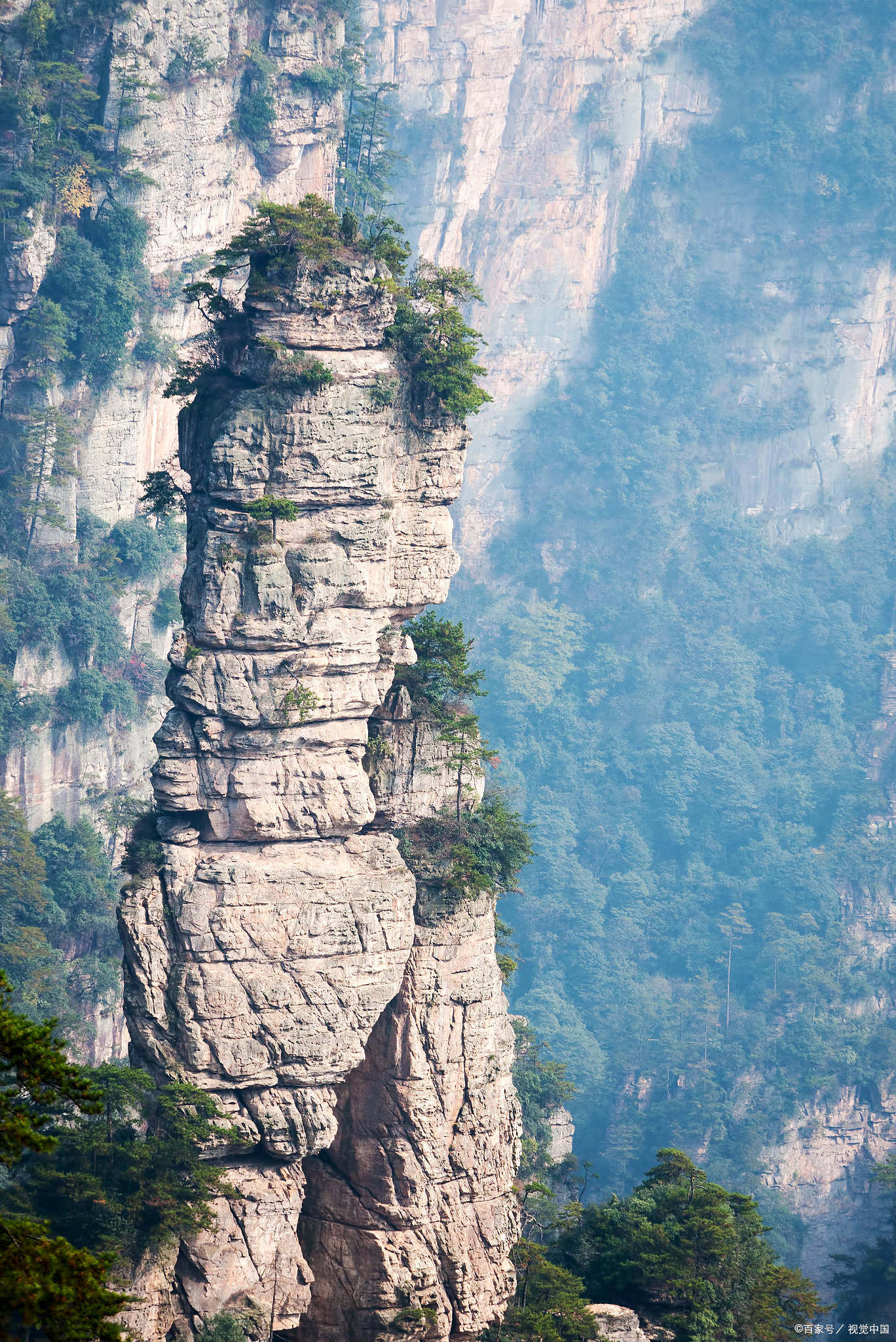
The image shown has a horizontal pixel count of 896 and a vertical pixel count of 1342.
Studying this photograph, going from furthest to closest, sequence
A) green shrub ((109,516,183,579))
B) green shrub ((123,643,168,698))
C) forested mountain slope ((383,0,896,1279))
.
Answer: forested mountain slope ((383,0,896,1279)) < green shrub ((123,643,168,698)) < green shrub ((109,516,183,579))

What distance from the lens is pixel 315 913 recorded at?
92.8 ft

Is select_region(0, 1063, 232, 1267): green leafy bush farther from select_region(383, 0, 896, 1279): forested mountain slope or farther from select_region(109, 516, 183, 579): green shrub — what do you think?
select_region(383, 0, 896, 1279): forested mountain slope

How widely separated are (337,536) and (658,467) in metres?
60.8

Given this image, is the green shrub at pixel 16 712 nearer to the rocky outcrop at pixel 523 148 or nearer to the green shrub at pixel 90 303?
the green shrub at pixel 90 303

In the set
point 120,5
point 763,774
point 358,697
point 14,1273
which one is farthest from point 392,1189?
point 763,774

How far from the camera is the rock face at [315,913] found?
27609mm

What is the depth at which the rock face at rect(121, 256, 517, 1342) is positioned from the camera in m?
27.6

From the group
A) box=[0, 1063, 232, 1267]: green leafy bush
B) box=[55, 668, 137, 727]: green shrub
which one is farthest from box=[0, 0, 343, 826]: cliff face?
box=[0, 1063, 232, 1267]: green leafy bush

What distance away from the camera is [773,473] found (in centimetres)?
8800

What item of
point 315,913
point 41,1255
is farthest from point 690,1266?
point 41,1255

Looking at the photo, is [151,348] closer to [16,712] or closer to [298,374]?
[16,712]

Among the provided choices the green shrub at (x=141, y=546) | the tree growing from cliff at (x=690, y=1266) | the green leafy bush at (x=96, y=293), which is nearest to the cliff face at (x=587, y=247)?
the green shrub at (x=141, y=546)

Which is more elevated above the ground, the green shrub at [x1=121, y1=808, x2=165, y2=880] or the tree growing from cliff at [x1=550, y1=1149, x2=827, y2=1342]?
the green shrub at [x1=121, y1=808, x2=165, y2=880]

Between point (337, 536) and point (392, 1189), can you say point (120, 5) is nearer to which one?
point (337, 536)
